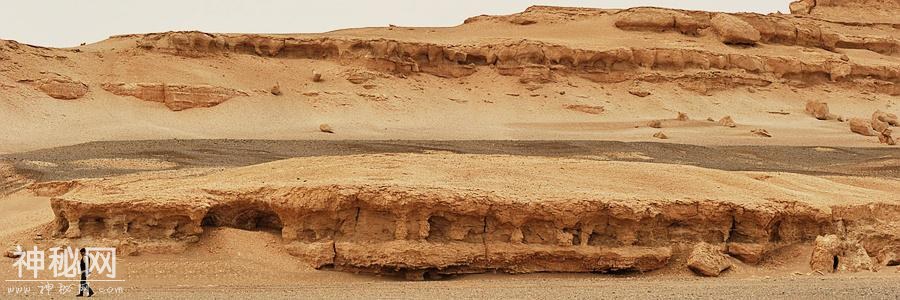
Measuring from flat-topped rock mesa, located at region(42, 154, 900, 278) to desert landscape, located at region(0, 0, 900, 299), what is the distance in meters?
0.03

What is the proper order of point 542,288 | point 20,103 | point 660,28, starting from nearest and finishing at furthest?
point 542,288, point 20,103, point 660,28

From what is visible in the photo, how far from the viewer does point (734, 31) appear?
45531 millimetres

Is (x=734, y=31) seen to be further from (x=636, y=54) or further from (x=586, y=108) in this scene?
(x=586, y=108)

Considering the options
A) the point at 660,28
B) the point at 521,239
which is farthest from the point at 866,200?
the point at 660,28

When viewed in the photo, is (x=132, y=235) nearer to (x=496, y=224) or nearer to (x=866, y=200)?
(x=496, y=224)

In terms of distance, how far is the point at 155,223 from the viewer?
10531mm

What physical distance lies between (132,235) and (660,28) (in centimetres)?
3960

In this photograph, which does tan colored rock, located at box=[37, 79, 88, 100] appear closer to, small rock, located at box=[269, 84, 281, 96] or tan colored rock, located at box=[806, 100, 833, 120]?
small rock, located at box=[269, 84, 281, 96]

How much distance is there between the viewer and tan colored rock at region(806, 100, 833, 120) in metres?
40.5

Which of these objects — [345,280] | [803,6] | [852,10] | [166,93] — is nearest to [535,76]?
[166,93]

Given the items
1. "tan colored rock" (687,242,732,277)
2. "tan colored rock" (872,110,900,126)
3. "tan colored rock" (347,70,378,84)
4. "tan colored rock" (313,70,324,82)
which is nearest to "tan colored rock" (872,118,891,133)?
"tan colored rock" (872,110,900,126)

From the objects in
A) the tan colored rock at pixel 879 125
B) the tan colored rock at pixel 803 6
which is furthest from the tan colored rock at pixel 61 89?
the tan colored rock at pixel 803 6

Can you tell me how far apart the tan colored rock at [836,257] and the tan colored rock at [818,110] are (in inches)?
1224

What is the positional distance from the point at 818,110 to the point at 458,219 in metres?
33.8
